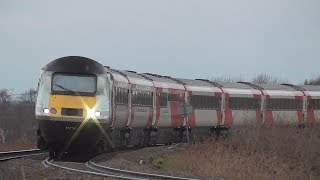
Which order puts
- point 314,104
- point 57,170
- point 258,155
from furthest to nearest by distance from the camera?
point 314,104 → point 258,155 → point 57,170

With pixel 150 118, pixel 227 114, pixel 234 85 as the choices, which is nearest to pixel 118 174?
pixel 150 118

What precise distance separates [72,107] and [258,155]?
252 inches

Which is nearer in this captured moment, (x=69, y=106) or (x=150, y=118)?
(x=69, y=106)

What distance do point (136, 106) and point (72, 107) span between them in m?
6.08

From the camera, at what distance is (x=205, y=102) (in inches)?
1204

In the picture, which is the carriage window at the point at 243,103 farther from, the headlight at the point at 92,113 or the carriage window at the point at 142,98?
the headlight at the point at 92,113

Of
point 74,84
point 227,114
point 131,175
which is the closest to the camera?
point 131,175

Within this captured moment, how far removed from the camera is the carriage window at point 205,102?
29.9 m

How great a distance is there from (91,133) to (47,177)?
4754 millimetres

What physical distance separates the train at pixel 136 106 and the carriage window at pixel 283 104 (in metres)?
0.02

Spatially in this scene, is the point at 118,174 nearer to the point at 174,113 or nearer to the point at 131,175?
the point at 131,175

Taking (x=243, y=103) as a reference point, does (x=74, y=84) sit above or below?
above

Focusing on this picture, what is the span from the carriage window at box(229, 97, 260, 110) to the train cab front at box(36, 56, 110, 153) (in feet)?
54.0

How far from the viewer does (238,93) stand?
32844 mm
